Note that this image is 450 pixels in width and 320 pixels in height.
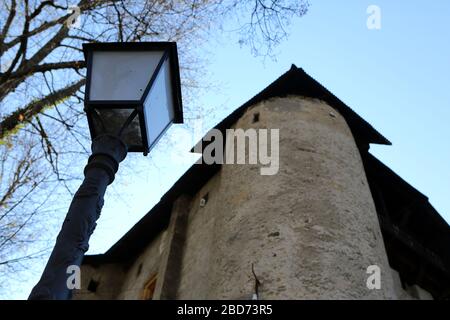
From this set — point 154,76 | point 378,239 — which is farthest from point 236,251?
point 154,76

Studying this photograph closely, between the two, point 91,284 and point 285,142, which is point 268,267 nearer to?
point 285,142

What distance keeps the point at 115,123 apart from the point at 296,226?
246 inches

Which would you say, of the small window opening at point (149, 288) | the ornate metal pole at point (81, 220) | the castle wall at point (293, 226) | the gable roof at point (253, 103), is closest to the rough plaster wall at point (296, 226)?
the castle wall at point (293, 226)

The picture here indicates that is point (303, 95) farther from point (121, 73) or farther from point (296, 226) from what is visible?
point (121, 73)

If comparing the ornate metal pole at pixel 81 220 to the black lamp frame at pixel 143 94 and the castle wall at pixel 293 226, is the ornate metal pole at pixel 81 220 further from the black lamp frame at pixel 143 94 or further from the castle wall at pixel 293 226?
the castle wall at pixel 293 226

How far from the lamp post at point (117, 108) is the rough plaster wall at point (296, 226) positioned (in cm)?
525

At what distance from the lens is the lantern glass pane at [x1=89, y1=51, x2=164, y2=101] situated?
8.29 feet

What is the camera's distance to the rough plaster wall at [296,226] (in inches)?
301

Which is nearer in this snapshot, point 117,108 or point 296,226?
point 117,108

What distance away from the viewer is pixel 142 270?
1429cm

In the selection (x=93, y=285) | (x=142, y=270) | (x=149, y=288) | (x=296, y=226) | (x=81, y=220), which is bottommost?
(x=81, y=220)

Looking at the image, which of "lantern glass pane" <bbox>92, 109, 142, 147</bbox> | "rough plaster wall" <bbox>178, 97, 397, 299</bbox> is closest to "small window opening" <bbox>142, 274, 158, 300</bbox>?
"rough plaster wall" <bbox>178, 97, 397, 299</bbox>

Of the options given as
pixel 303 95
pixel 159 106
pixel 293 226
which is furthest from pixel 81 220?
pixel 303 95

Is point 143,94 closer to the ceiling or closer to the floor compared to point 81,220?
closer to the ceiling
